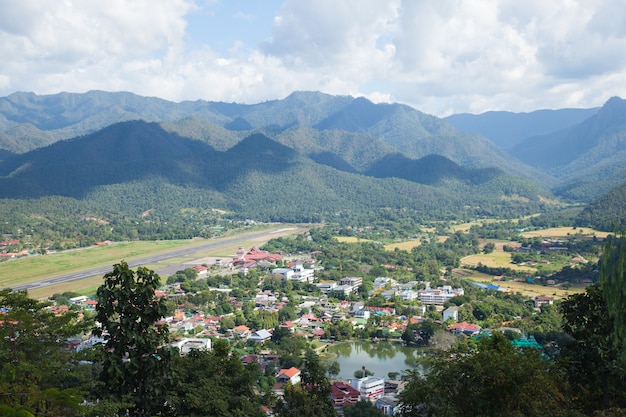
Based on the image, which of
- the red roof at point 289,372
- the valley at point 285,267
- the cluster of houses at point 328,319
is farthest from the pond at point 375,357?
the red roof at point 289,372

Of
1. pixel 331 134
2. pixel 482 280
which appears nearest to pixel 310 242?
pixel 482 280

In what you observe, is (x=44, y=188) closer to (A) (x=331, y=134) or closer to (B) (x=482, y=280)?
(B) (x=482, y=280)

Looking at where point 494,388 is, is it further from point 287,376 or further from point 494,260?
point 494,260

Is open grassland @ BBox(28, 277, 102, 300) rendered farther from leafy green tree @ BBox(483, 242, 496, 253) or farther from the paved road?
leafy green tree @ BBox(483, 242, 496, 253)

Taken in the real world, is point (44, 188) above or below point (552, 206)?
above

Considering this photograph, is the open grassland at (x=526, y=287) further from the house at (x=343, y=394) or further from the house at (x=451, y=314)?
the house at (x=343, y=394)

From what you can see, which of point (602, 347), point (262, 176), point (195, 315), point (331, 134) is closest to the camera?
point (602, 347)
